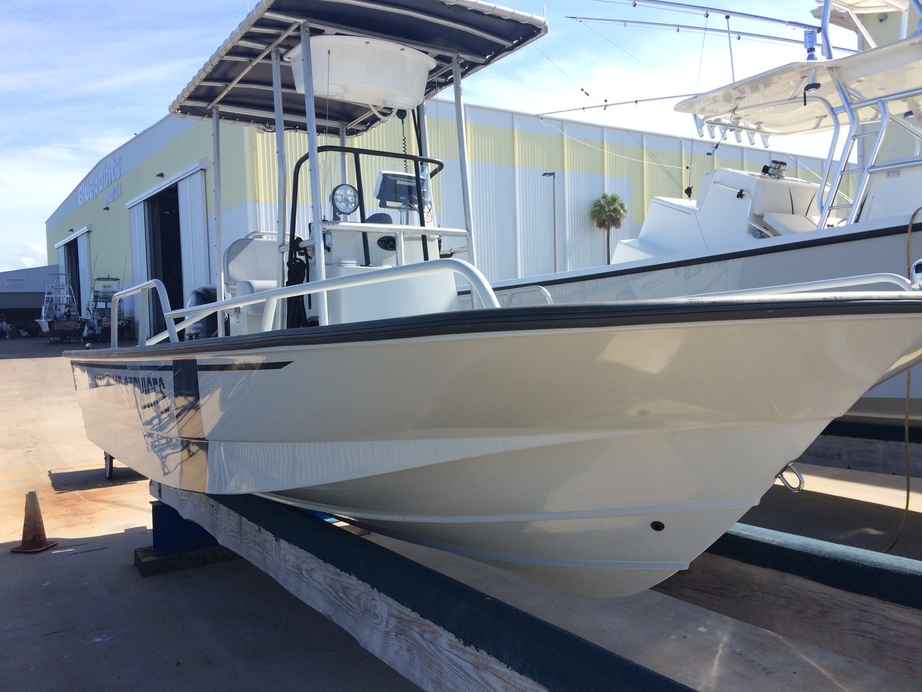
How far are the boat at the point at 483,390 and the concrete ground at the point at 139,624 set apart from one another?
0.58 metres

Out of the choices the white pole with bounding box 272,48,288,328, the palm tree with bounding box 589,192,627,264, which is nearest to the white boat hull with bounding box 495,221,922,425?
the white pole with bounding box 272,48,288,328

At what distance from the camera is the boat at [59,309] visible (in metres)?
24.6

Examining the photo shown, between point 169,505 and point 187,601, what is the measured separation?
620 millimetres

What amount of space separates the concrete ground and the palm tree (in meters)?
17.2

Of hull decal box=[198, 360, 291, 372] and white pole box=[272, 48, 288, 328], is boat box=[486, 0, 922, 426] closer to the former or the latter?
white pole box=[272, 48, 288, 328]

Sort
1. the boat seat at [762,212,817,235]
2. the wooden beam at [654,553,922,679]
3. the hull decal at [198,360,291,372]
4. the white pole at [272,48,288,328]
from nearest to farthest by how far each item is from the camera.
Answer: the wooden beam at [654,553,922,679] < the hull decal at [198,360,291,372] < the white pole at [272,48,288,328] < the boat seat at [762,212,817,235]

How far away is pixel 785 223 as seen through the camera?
5.34 m

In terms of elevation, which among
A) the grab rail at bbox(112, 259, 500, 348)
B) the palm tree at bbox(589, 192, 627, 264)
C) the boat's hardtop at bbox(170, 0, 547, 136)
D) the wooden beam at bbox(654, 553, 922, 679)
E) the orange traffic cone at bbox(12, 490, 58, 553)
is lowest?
the orange traffic cone at bbox(12, 490, 58, 553)

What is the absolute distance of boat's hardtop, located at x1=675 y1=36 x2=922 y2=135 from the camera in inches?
189

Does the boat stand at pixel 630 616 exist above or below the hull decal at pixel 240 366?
below

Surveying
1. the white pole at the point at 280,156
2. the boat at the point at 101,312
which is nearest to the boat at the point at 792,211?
the white pole at the point at 280,156

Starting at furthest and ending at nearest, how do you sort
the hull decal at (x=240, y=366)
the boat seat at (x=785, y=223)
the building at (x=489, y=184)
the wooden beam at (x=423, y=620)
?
the building at (x=489, y=184) < the boat seat at (x=785, y=223) < the hull decal at (x=240, y=366) < the wooden beam at (x=423, y=620)

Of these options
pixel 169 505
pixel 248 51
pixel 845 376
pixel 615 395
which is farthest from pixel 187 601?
pixel 845 376

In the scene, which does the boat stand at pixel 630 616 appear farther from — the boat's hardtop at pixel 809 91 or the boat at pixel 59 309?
the boat at pixel 59 309
